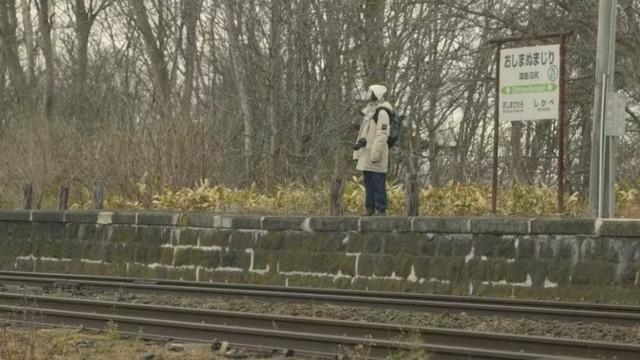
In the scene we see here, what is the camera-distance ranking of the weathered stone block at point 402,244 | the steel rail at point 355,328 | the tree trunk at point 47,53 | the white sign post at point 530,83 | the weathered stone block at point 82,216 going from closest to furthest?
the steel rail at point 355,328 → the weathered stone block at point 402,244 → the white sign post at point 530,83 → the weathered stone block at point 82,216 → the tree trunk at point 47,53

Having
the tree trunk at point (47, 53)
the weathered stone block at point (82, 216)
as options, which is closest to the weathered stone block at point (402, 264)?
the weathered stone block at point (82, 216)

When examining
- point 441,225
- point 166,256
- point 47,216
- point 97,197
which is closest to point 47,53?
point 97,197

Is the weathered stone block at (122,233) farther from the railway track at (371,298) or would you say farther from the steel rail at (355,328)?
the steel rail at (355,328)

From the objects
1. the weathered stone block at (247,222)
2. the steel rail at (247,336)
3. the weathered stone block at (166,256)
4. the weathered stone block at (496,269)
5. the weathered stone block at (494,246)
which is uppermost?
the weathered stone block at (247,222)

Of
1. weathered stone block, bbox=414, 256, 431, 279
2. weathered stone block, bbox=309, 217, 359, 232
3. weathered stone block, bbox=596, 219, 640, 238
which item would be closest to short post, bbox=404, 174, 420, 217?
weathered stone block, bbox=309, 217, 359, 232

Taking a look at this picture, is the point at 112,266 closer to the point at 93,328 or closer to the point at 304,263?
the point at 304,263

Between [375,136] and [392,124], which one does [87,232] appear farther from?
[392,124]

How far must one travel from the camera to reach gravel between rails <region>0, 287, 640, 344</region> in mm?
9516

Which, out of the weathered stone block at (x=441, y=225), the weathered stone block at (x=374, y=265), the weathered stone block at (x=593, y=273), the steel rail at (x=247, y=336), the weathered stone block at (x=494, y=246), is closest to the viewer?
the steel rail at (x=247, y=336)

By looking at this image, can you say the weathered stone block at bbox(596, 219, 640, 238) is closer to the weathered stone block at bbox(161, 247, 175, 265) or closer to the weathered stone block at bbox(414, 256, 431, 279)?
the weathered stone block at bbox(414, 256, 431, 279)

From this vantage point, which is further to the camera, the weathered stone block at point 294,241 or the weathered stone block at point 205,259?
the weathered stone block at point 205,259

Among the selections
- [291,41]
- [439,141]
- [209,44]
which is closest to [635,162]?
[439,141]

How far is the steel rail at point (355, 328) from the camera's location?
26.5 feet

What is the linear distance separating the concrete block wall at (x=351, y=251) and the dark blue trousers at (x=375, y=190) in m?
0.86
